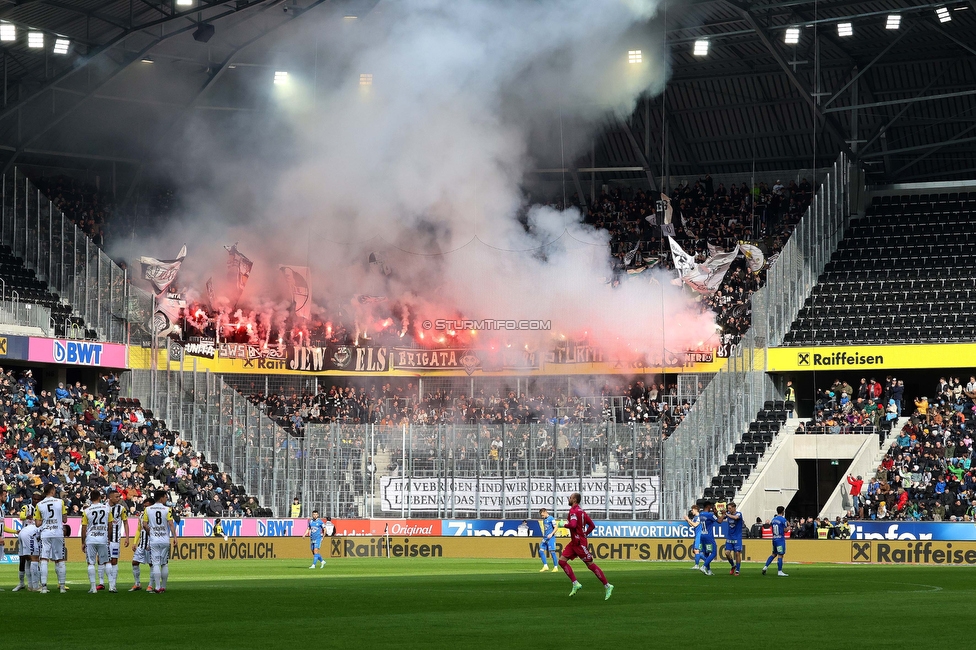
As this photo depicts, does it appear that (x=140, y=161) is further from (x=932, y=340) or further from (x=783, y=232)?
(x=932, y=340)

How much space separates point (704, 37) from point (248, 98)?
17077 mm

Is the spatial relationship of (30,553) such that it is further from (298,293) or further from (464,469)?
(298,293)

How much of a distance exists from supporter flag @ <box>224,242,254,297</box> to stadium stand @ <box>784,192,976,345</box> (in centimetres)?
1970

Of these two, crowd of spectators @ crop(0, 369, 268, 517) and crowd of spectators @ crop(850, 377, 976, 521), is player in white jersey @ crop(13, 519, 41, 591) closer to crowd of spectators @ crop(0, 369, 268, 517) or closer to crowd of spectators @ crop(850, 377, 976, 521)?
crowd of spectators @ crop(0, 369, 268, 517)

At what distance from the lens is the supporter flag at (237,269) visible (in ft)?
168

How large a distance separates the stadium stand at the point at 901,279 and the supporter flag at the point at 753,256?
7.67ft

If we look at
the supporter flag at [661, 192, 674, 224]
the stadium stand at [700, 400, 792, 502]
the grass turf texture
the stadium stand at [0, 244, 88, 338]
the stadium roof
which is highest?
the stadium roof

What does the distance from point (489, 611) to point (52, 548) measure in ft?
26.6

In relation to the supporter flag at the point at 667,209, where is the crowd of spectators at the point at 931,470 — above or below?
below

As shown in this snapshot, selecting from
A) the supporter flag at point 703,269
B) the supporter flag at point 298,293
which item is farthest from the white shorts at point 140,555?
the supporter flag at point 703,269

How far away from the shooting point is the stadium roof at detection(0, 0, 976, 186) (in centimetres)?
4628

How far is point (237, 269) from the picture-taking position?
5134 cm

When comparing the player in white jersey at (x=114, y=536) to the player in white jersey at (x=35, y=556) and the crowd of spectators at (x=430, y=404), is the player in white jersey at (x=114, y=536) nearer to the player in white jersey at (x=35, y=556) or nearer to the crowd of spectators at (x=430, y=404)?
the player in white jersey at (x=35, y=556)

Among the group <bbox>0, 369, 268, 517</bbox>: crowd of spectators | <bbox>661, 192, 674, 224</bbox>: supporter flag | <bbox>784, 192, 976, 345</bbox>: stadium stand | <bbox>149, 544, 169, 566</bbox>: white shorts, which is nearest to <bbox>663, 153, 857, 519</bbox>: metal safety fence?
<bbox>784, 192, 976, 345</bbox>: stadium stand
